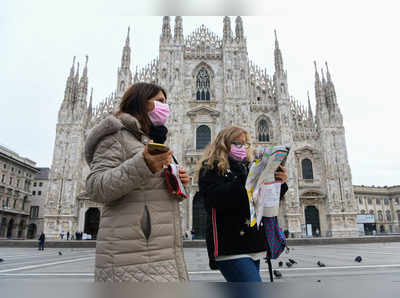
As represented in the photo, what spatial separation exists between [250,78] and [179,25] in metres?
8.13

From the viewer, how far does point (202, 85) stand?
82.0ft

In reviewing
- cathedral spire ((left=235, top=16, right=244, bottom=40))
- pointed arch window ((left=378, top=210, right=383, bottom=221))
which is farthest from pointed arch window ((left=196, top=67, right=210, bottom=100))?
pointed arch window ((left=378, top=210, right=383, bottom=221))

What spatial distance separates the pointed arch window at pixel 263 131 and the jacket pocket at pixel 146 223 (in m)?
22.8

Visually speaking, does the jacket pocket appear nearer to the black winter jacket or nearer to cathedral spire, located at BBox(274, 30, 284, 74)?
the black winter jacket

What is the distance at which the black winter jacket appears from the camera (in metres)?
2.06

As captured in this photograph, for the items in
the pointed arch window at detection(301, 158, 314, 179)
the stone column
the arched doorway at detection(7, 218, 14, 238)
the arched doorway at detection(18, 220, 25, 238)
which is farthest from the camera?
the arched doorway at detection(18, 220, 25, 238)

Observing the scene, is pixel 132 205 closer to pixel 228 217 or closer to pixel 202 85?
pixel 228 217

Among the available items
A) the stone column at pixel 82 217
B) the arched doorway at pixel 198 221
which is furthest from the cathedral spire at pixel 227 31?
the stone column at pixel 82 217

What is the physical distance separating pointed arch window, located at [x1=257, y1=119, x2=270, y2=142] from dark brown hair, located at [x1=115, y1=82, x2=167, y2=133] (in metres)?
22.5

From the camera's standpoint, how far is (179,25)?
993 inches

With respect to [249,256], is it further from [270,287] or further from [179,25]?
[179,25]

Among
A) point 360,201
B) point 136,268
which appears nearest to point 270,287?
point 136,268

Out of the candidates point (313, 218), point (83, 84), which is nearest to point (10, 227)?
point (83, 84)

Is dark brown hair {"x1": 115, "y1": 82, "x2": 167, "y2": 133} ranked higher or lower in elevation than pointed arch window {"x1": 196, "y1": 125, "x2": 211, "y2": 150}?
Answer: lower
